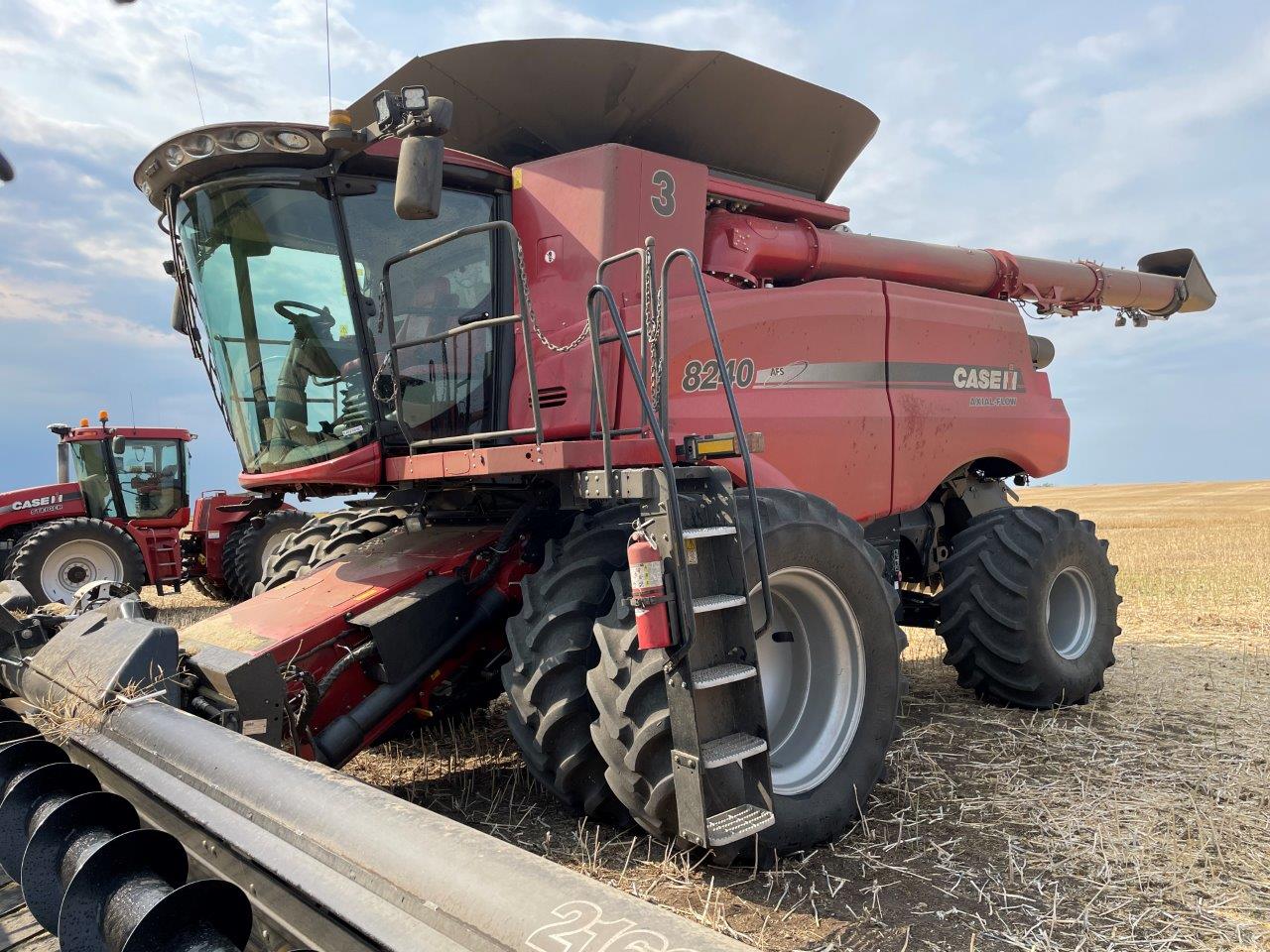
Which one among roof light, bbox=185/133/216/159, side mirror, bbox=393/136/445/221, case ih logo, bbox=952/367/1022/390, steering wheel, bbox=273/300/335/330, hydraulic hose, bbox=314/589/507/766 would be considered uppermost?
roof light, bbox=185/133/216/159

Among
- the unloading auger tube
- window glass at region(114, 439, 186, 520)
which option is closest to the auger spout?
the unloading auger tube

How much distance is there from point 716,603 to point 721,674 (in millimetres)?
211

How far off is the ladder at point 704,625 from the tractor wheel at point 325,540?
6.76ft

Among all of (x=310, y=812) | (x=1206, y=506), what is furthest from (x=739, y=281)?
(x=1206, y=506)

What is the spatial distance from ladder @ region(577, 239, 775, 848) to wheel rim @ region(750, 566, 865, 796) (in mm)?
442

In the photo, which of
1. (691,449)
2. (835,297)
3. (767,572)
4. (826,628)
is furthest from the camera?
(835,297)

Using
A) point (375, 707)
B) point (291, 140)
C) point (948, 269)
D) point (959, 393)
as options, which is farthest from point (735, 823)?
point (948, 269)

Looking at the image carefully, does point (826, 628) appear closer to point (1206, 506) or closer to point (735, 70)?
point (735, 70)

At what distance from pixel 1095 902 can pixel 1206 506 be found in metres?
32.4

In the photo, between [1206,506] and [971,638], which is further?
[1206,506]

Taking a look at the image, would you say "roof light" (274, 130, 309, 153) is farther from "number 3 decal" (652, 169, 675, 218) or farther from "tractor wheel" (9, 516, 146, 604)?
"tractor wheel" (9, 516, 146, 604)

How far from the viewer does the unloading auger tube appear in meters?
1.44

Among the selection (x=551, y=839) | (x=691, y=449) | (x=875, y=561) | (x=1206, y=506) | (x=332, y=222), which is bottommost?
(x=1206, y=506)

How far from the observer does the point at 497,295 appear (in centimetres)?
411
